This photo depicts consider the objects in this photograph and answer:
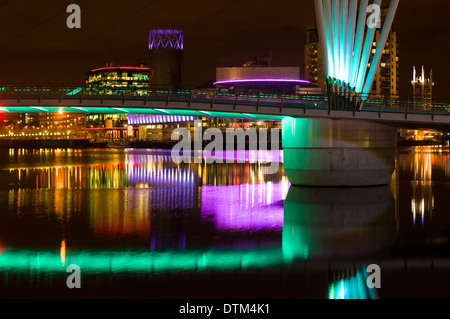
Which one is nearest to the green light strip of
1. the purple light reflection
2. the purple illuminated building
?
the purple light reflection

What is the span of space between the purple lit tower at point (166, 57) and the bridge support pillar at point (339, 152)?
153849mm

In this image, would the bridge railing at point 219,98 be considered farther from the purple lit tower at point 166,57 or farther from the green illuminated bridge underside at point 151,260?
the purple lit tower at point 166,57

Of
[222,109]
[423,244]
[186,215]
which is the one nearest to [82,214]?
[186,215]

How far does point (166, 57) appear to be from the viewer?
19188 centimetres

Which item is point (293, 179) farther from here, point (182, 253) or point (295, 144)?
point (182, 253)

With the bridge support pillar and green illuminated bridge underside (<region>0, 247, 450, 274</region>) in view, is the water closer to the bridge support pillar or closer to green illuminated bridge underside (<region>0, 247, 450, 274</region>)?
green illuminated bridge underside (<region>0, 247, 450, 274</region>)

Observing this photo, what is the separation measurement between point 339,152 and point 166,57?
16203 cm

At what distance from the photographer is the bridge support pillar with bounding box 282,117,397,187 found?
3525 centimetres

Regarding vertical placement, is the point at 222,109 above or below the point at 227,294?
above

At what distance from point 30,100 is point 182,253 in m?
22.1

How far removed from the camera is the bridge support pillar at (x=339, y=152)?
3525 centimetres

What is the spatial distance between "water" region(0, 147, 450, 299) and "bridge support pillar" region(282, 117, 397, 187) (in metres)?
0.96

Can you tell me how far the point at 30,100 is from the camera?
1490 inches
